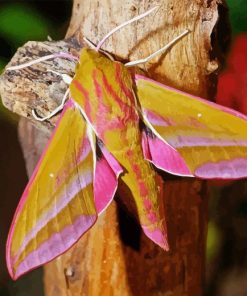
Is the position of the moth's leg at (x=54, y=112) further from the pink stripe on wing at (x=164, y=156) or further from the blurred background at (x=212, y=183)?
the blurred background at (x=212, y=183)

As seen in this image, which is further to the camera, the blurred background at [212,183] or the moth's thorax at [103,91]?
the blurred background at [212,183]

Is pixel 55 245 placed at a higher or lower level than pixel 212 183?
higher

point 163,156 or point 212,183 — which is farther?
point 212,183

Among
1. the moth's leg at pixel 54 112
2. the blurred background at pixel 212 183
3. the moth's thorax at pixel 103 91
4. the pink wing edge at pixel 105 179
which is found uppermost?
the moth's thorax at pixel 103 91

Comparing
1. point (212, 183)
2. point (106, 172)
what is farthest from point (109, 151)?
point (212, 183)

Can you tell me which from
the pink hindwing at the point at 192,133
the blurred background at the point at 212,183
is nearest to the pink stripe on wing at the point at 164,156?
the pink hindwing at the point at 192,133

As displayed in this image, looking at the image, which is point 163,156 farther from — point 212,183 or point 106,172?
point 212,183

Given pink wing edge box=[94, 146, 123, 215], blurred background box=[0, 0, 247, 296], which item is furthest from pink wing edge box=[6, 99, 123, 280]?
blurred background box=[0, 0, 247, 296]

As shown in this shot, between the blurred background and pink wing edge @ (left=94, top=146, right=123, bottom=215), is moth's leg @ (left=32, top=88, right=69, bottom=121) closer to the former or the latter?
pink wing edge @ (left=94, top=146, right=123, bottom=215)
